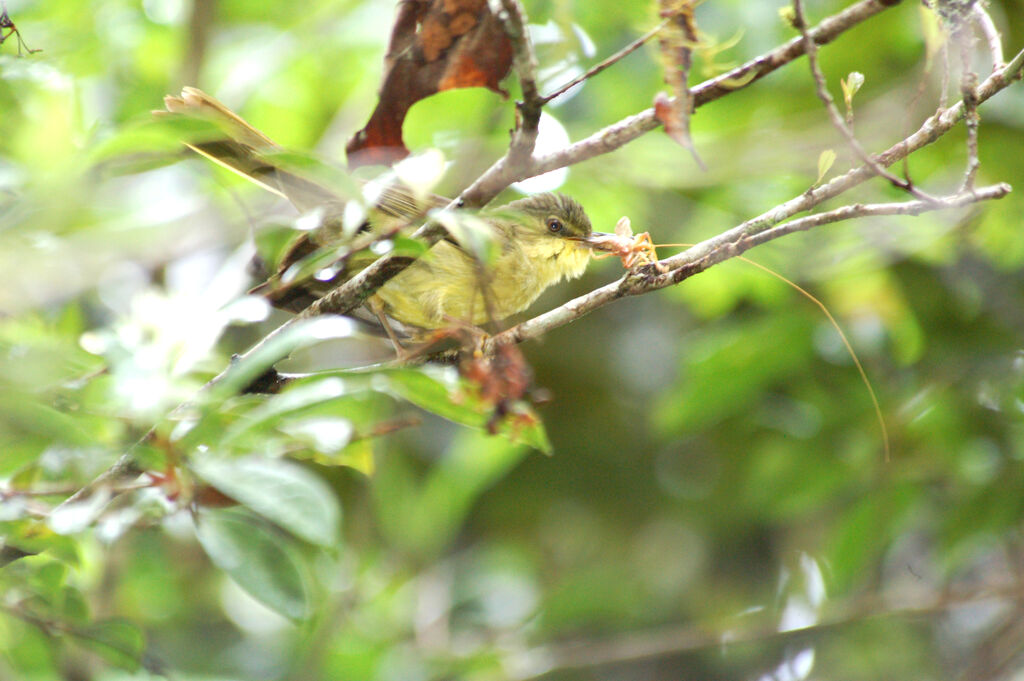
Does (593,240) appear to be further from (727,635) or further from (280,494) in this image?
(280,494)

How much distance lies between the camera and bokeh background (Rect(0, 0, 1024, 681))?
3324mm

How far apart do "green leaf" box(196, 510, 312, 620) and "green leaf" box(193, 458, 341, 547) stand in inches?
8.1

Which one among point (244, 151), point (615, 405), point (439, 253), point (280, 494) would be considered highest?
point (244, 151)

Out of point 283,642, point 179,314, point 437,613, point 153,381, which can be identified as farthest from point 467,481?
point 153,381

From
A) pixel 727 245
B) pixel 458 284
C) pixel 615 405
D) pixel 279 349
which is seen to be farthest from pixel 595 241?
pixel 615 405

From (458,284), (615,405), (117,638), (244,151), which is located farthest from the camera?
(615,405)

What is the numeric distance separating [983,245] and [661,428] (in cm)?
157

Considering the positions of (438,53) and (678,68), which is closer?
(678,68)

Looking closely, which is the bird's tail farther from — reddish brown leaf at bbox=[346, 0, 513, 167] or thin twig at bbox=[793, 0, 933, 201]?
thin twig at bbox=[793, 0, 933, 201]

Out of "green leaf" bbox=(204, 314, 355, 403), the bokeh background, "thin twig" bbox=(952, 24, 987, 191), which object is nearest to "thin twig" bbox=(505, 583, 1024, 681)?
the bokeh background

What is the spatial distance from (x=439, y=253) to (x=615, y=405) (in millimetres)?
2310

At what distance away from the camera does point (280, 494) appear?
192 cm

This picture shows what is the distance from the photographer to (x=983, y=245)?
13.2 feet

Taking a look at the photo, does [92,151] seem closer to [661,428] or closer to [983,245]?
[661,428]
